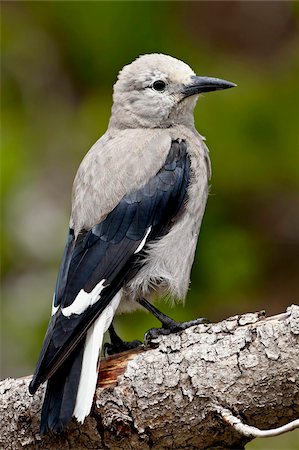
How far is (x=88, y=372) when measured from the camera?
3.33 m

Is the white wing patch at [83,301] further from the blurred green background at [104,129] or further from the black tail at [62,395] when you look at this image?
the blurred green background at [104,129]

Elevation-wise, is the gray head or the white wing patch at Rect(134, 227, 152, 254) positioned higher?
the gray head

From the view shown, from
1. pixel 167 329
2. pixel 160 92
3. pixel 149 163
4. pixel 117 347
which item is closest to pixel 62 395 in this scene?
pixel 167 329

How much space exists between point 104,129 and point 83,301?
1833mm

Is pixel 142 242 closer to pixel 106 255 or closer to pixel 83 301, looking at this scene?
pixel 106 255

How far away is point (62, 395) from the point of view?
130 inches

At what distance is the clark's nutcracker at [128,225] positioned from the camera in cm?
334

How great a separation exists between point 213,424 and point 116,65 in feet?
8.70

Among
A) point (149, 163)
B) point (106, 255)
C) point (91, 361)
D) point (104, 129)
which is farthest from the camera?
point (104, 129)

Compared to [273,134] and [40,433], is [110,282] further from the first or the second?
[273,134]

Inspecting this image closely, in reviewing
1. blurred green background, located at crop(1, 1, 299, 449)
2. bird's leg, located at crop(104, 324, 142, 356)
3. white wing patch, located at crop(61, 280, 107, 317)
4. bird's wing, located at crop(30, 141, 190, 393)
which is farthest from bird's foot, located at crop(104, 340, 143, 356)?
blurred green background, located at crop(1, 1, 299, 449)

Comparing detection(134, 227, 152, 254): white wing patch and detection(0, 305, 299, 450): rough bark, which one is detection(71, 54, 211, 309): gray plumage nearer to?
detection(134, 227, 152, 254): white wing patch

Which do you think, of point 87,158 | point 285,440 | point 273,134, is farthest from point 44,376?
point 273,134

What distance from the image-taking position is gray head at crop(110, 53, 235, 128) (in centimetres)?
424
